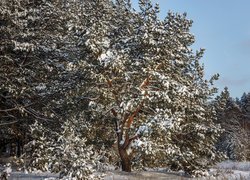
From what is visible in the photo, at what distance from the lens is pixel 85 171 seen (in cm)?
933

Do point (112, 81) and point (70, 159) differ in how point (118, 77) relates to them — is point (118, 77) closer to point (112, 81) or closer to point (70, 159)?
point (112, 81)

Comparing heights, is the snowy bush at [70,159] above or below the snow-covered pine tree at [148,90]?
below

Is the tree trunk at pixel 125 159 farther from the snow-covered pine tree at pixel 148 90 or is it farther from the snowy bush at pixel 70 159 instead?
the snowy bush at pixel 70 159

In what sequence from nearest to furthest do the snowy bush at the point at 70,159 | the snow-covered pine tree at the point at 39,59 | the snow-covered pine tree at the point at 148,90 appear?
the snowy bush at the point at 70,159 < the snow-covered pine tree at the point at 148,90 < the snow-covered pine tree at the point at 39,59

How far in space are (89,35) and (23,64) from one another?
5.63 metres

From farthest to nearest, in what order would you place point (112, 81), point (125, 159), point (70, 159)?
point (125, 159) < point (112, 81) < point (70, 159)

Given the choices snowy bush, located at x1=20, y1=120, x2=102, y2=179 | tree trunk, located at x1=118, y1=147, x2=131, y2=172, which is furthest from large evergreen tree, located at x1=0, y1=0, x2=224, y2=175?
snowy bush, located at x1=20, y1=120, x2=102, y2=179

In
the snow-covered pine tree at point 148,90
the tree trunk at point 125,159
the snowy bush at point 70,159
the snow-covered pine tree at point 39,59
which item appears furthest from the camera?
the snow-covered pine tree at point 39,59

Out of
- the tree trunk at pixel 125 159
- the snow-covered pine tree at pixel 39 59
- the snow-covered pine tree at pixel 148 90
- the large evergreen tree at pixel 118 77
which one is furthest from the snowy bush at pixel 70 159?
the snow-covered pine tree at pixel 39 59

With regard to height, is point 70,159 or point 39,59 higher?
point 39,59

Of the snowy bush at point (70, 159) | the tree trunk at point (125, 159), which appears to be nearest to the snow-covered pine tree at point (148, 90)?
the tree trunk at point (125, 159)

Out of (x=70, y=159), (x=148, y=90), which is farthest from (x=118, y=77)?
(x=70, y=159)

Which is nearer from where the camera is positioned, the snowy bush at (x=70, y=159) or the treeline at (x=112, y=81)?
the snowy bush at (x=70, y=159)

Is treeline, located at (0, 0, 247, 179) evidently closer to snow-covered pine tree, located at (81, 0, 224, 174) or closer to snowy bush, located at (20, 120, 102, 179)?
snow-covered pine tree, located at (81, 0, 224, 174)
